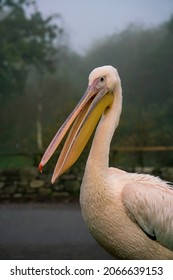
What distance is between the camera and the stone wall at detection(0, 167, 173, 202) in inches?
381

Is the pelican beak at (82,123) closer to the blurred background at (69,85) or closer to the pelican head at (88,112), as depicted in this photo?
the pelican head at (88,112)

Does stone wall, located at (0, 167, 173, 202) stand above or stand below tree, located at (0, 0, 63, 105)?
below

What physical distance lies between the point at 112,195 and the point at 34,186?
6507 mm

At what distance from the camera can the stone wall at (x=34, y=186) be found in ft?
31.7

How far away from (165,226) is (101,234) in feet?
1.18

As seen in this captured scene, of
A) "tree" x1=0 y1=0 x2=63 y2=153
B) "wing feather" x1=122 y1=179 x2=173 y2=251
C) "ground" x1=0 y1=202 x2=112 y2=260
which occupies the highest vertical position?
"tree" x1=0 y1=0 x2=63 y2=153

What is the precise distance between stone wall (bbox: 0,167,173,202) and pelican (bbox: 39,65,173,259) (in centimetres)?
628

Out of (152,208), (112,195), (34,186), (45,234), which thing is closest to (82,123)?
(112,195)

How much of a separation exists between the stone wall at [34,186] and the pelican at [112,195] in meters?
6.28

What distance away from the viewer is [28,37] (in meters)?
10.6

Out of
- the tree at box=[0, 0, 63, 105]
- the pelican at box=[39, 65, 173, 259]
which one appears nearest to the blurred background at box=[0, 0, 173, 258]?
the tree at box=[0, 0, 63, 105]

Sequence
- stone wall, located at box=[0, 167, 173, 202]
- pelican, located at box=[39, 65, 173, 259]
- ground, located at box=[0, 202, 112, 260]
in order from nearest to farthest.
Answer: pelican, located at box=[39, 65, 173, 259]
ground, located at box=[0, 202, 112, 260]
stone wall, located at box=[0, 167, 173, 202]

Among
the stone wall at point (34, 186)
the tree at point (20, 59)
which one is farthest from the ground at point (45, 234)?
the tree at point (20, 59)

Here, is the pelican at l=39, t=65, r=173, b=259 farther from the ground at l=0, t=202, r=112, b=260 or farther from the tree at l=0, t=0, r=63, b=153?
the tree at l=0, t=0, r=63, b=153
